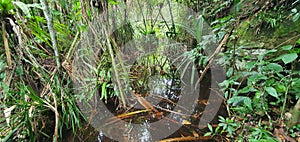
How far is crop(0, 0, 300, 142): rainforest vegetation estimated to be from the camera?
715mm

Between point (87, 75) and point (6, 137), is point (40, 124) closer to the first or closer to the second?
point (6, 137)

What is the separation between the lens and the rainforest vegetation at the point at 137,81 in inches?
28.2

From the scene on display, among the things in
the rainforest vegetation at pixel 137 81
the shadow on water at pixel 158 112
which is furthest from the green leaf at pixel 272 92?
the shadow on water at pixel 158 112

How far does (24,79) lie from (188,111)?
863 millimetres

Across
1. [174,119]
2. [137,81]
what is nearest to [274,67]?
[174,119]

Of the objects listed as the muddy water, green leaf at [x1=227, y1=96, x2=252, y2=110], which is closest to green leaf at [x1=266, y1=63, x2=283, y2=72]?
green leaf at [x1=227, y1=96, x2=252, y2=110]

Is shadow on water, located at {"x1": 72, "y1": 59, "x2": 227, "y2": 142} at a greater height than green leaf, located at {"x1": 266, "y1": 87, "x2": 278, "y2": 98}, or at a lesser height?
lesser

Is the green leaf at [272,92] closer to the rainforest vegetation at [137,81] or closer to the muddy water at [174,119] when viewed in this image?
the rainforest vegetation at [137,81]

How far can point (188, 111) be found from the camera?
0.98 metres

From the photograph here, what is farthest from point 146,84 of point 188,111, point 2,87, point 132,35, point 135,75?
point 2,87

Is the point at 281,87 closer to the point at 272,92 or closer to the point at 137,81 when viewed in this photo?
the point at 272,92

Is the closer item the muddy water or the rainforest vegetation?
the rainforest vegetation

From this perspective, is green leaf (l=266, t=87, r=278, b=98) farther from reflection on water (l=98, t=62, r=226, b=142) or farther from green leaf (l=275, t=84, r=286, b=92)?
reflection on water (l=98, t=62, r=226, b=142)

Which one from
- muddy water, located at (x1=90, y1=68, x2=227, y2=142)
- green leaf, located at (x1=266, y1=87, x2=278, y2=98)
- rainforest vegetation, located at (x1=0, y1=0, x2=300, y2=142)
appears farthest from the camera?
muddy water, located at (x1=90, y1=68, x2=227, y2=142)
